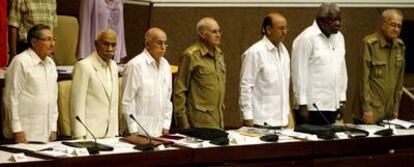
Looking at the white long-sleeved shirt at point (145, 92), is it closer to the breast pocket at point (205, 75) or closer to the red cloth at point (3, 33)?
the breast pocket at point (205, 75)

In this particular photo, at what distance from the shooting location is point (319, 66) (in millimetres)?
8562

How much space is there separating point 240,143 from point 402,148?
124cm

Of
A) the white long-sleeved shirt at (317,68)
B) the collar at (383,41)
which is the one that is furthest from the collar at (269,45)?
the collar at (383,41)

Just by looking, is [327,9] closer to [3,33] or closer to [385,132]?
[385,132]

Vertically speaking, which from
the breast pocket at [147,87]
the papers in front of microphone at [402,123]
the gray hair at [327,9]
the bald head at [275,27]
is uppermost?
the gray hair at [327,9]

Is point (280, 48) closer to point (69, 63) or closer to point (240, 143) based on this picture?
point (240, 143)

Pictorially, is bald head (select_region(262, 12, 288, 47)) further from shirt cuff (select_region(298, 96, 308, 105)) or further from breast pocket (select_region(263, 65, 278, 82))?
shirt cuff (select_region(298, 96, 308, 105))

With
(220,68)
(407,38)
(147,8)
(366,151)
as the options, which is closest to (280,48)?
(220,68)

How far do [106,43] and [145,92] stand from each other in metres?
0.46

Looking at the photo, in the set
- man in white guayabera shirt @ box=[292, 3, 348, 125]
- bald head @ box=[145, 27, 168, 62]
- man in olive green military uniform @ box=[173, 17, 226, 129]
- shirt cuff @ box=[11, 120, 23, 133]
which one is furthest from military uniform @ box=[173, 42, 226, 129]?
shirt cuff @ box=[11, 120, 23, 133]

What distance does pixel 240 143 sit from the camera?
7.35 meters

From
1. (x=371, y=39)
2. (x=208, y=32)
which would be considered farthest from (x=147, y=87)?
(x=371, y=39)

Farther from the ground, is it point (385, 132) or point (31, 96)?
point (31, 96)

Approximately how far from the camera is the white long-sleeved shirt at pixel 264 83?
27.1 feet
